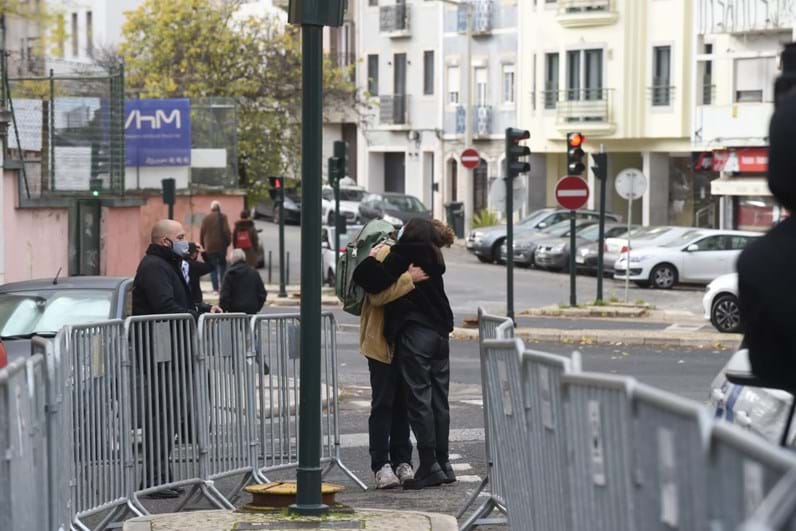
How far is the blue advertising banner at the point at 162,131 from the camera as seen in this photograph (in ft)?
135

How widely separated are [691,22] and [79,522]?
155 feet

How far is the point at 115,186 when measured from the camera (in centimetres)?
3225

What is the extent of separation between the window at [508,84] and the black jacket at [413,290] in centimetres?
5096

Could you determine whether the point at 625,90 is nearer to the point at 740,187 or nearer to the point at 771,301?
the point at 740,187

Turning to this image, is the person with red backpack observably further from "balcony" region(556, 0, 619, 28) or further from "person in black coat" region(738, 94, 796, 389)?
"person in black coat" region(738, 94, 796, 389)

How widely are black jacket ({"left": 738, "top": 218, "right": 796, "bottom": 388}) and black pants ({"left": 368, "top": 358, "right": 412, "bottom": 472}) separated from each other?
23.2 feet

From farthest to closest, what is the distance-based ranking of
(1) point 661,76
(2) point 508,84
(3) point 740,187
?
(2) point 508,84, (1) point 661,76, (3) point 740,187

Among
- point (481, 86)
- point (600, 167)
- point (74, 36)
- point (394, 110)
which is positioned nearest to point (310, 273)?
point (600, 167)

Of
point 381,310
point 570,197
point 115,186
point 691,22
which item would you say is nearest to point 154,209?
point 115,186

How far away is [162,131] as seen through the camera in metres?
41.3

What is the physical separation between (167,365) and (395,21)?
57.7 metres

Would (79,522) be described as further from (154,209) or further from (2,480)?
(154,209)

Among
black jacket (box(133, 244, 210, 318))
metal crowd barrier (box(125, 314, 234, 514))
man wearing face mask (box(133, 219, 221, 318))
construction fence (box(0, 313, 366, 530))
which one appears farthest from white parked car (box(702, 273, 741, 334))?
metal crowd barrier (box(125, 314, 234, 514))

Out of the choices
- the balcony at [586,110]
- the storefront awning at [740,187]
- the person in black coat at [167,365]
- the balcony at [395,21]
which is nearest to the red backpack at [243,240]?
Result: the storefront awning at [740,187]
